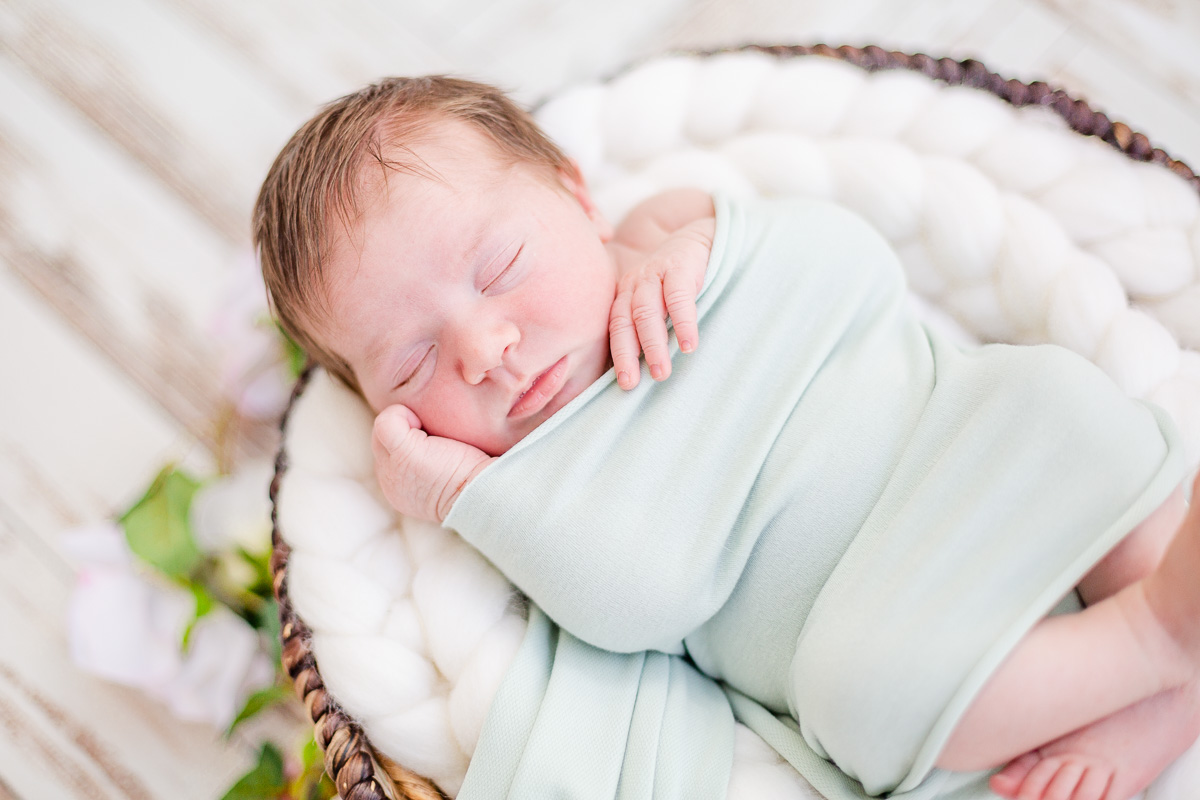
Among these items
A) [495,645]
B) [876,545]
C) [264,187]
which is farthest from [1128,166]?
[264,187]

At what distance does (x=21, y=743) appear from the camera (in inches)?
54.7

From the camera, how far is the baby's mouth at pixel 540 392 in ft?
3.55

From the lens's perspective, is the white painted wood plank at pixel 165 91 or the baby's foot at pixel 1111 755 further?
the white painted wood plank at pixel 165 91

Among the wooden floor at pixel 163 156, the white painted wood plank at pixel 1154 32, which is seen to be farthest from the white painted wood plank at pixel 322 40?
the white painted wood plank at pixel 1154 32

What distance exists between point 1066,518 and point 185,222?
1609 millimetres

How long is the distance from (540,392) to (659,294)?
20 cm

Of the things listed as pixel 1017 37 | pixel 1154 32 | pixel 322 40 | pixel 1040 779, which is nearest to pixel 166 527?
pixel 322 40

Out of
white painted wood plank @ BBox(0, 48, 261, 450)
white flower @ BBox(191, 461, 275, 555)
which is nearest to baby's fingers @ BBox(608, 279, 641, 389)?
white flower @ BBox(191, 461, 275, 555)

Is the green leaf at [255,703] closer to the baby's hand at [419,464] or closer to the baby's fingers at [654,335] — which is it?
the baby's hand at [419,464]

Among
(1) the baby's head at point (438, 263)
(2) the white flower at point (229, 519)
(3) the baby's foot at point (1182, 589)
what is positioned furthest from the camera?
(2) the white flower at point (229, 519)

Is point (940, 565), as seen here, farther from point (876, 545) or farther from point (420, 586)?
point (420, 586)

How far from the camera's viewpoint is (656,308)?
1.07 meters

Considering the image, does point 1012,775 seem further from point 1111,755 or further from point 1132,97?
point 1132,97

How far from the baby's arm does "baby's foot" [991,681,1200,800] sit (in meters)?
0.59
